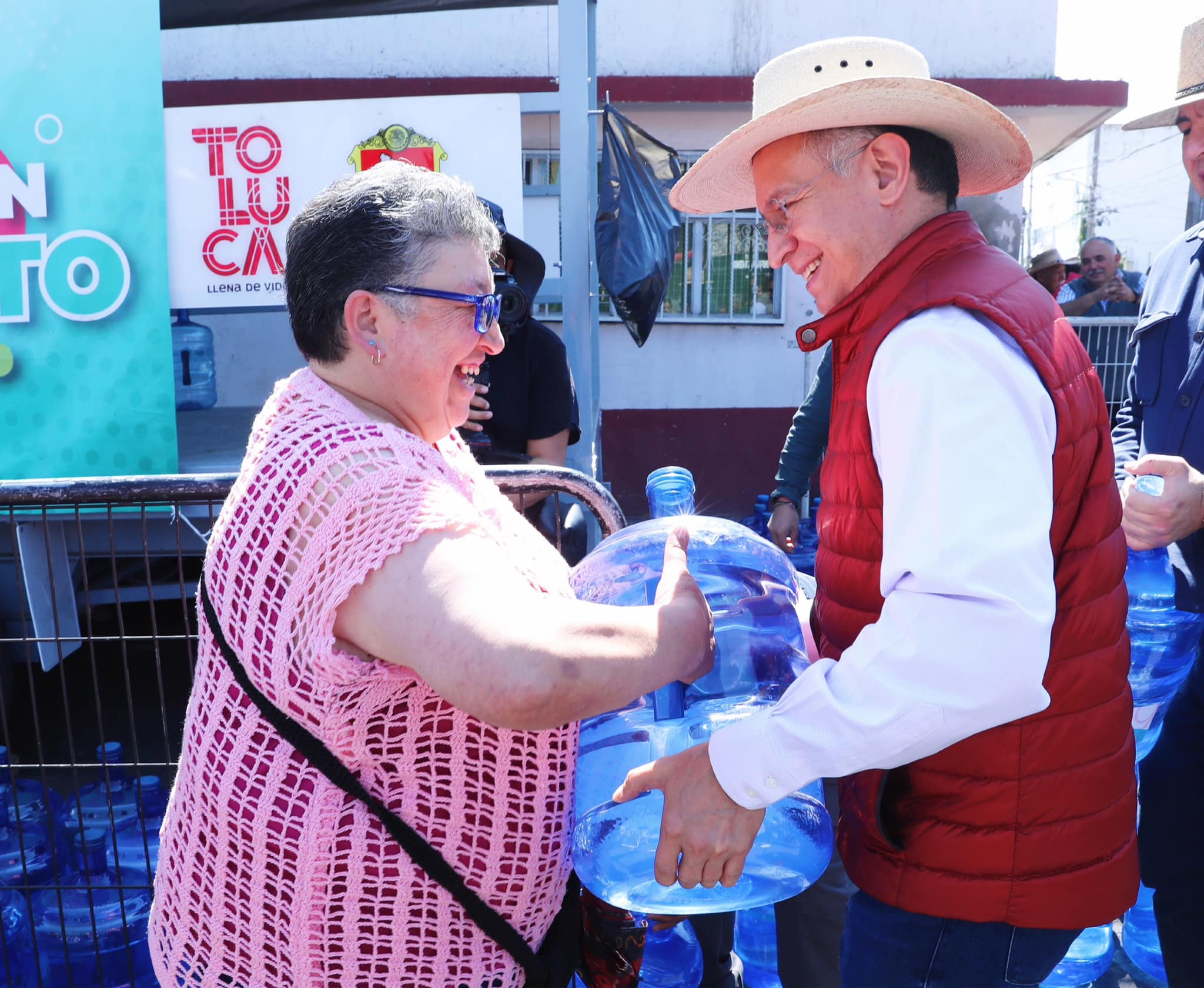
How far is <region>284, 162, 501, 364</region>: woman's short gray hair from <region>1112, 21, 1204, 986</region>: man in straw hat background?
4.57 feet

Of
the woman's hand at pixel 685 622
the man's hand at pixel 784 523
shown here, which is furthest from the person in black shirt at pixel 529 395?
the woman's hand at pixel 685 622

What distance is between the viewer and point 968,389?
3.85ft

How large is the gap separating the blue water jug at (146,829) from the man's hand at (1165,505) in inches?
101

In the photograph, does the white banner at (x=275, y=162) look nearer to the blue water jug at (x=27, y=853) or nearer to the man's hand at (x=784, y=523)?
the man's hand at (x=784, y=523)

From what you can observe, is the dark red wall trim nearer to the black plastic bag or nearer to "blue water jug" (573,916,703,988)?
the black plastic bag

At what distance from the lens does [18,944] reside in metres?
3.21

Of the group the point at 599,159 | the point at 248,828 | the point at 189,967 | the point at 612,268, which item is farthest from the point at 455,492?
the point at 599,159

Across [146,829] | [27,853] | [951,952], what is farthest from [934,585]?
[27,853]

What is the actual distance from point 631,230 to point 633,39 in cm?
478

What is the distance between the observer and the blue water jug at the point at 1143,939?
2996 mm

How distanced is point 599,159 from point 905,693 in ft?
13.2

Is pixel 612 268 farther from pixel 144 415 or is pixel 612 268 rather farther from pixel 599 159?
pixel 144 415

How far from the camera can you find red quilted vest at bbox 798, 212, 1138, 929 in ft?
4.33

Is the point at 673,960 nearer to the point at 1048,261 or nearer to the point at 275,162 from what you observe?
the point at 275,162
